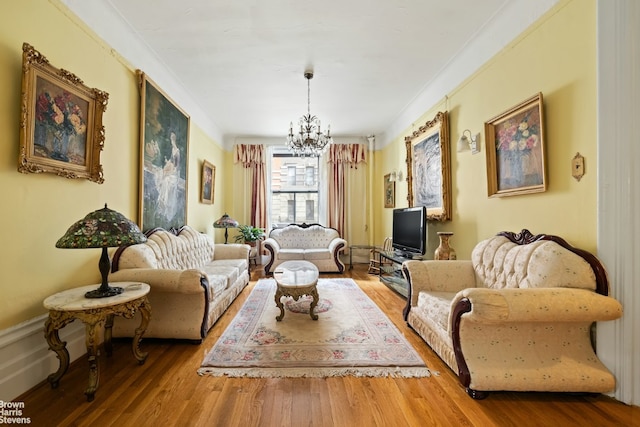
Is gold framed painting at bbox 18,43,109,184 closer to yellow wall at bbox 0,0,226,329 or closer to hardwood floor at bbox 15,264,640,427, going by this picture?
yellow wall at bbox 0,0,226,329

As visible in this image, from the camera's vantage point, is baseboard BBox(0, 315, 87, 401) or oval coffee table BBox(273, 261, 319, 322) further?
oval coffee table BBox(273, 261, 319, 322)

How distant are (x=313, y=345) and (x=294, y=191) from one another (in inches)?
197

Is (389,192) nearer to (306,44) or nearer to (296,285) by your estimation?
(306,44)

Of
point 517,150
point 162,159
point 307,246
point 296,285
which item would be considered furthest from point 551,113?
point 307,246

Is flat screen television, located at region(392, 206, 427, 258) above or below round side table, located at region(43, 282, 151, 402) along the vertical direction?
above

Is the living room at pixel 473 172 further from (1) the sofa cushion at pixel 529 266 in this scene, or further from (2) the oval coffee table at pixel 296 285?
(2) the oval coffee table at pixel 296 285

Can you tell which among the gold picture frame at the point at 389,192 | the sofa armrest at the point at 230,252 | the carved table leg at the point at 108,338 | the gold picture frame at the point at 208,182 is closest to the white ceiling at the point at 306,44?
the gold picture frame at the point at 208,182

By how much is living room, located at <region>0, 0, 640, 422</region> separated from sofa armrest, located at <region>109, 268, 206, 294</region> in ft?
1.05

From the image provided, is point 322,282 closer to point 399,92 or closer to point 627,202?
point 399,92

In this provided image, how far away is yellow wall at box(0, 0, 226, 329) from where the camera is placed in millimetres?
1762

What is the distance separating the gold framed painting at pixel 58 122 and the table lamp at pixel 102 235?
0.50 metres

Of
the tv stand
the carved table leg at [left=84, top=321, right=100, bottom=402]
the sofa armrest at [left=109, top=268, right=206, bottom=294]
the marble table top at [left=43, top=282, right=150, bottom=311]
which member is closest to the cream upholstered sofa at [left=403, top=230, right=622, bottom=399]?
the tv stand

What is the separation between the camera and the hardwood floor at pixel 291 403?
5.29 feet

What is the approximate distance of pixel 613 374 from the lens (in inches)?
70.1
